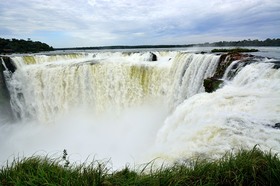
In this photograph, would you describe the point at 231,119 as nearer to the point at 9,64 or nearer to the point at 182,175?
the point at 182,175

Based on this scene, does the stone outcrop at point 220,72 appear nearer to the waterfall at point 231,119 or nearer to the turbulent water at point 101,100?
the turbulent water at point 101,100

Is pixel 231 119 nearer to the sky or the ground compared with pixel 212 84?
nearer to the sky

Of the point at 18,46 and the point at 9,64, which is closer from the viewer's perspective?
the point at 9,64

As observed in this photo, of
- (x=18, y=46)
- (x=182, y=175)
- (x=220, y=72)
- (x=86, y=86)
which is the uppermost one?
(x=182, y=175)

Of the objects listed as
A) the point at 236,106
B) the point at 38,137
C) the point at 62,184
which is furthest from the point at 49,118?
the point at 62,184

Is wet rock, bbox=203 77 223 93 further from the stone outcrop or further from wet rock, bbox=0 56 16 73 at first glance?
wet rock, bbox=0 56 16 73

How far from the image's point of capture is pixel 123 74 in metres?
18.3

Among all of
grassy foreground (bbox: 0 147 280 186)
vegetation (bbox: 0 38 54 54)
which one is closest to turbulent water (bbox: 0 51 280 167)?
grassy foreground (bbox: 0 147 280 186)

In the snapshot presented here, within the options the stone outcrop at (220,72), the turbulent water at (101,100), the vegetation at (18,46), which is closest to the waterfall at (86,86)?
the turbulent water at (101,100)

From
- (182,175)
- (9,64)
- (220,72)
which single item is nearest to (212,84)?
(220,72)

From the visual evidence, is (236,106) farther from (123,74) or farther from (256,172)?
(123,74)

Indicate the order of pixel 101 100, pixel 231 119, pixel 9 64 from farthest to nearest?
pixel 9 64 → pixel 101 100 → pixel 231 119

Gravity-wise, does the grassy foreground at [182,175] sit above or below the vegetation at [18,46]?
above

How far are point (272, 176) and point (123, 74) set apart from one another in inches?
612
